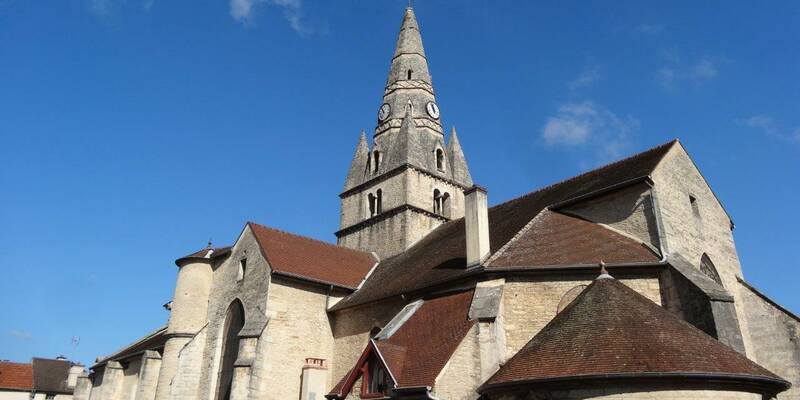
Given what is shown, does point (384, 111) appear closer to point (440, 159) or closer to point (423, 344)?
point (440, 159)

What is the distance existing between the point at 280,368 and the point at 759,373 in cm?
1299

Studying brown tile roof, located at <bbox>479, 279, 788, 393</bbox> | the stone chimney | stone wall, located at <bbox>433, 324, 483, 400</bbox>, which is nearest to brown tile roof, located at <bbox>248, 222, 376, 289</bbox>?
stone wall, located at <bbox>433, 324, 483, 400</bbox>

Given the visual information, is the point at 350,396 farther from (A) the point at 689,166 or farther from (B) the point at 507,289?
(A) the point at 689,166

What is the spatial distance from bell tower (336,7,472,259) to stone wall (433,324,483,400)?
11230 millimetres

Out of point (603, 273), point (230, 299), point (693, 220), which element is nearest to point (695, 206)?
point (693, 220)

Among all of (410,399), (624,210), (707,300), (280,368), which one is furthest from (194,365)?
(707,300)

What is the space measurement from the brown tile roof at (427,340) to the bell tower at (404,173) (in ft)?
30.1

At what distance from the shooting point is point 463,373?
42.6 feet

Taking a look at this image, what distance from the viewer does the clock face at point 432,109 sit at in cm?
2959

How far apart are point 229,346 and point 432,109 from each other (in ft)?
51.2

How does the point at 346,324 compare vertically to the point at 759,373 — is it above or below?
above

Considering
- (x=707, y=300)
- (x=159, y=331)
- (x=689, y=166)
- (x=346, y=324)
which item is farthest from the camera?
(x=159, y=331)

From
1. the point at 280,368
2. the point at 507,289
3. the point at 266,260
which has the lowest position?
the point at 280,368

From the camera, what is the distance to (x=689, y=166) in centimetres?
1730
